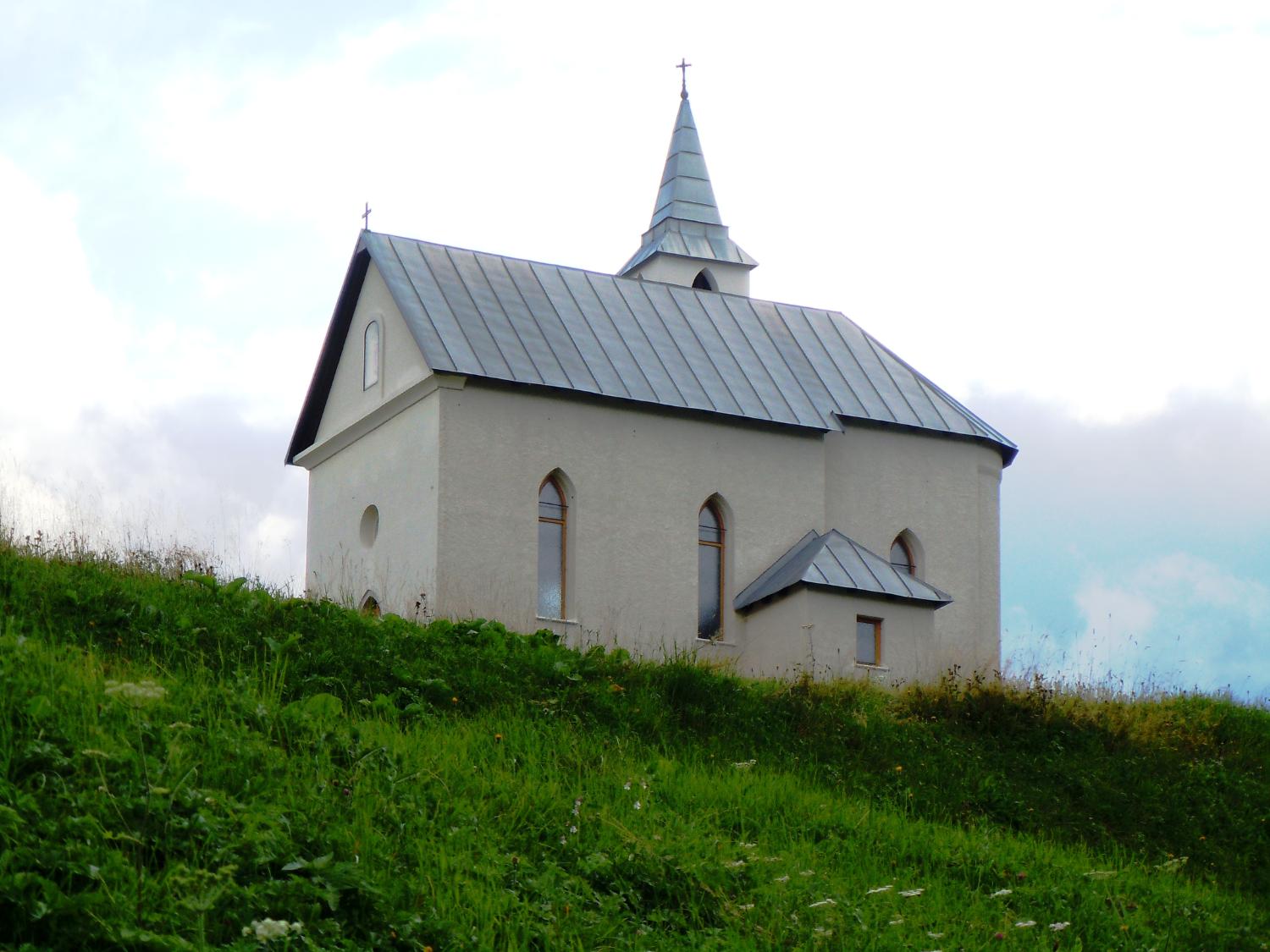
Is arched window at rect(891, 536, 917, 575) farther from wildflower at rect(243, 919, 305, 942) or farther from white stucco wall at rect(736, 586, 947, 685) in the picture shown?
wildflower at rect(243, 919, 305, 942)

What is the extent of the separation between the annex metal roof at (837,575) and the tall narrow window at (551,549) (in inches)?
113

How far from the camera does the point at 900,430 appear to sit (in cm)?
2575

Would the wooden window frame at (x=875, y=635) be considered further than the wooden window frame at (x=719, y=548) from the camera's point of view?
No

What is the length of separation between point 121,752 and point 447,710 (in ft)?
14.2

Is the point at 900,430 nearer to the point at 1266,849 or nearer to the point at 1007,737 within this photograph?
the point at 1007,737

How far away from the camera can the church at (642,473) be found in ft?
72.0

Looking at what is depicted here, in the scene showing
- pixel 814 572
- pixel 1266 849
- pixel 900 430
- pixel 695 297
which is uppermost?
pixel 695 297

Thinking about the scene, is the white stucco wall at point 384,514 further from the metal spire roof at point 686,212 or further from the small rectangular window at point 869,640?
the metal spire roof at point 686,212

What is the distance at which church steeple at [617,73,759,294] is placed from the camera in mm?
33281

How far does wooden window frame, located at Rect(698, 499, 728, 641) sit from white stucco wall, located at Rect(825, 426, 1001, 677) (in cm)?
202

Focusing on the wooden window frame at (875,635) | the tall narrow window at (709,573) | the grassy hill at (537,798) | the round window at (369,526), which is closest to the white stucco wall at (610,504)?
the tall narrow window at (709,573)

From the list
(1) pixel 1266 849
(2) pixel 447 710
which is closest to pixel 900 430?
(1) pixel 1266 849

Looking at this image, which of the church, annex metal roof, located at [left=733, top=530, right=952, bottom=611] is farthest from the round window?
annex metal roof, located at [left=733, top=530, right=952, bottom=611]

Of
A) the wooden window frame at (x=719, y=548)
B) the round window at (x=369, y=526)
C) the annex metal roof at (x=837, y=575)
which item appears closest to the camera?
the annex metal roof at (x=837, y=575)
